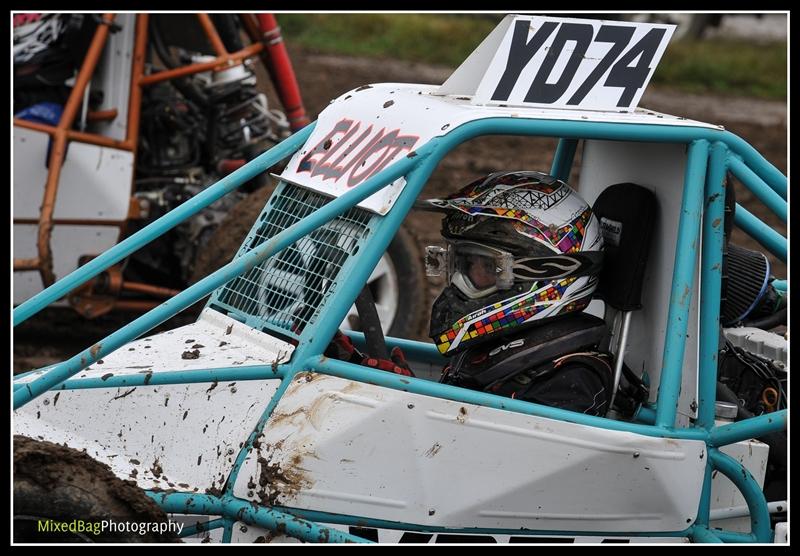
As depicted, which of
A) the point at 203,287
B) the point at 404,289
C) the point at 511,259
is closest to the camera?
the point at 203,287

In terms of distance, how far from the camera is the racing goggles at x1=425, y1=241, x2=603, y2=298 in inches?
132

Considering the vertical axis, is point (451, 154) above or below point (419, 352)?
above

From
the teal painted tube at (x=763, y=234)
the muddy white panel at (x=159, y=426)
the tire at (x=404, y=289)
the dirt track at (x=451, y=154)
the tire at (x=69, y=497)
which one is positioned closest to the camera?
the tire at (x=69, y=497)

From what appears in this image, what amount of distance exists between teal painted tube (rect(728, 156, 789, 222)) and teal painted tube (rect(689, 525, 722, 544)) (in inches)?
34.5

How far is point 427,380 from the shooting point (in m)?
3.44

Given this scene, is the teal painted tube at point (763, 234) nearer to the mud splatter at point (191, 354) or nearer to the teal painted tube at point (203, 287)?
the teal painted tube at point (203, 287)

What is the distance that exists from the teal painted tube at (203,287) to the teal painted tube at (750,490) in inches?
45.8

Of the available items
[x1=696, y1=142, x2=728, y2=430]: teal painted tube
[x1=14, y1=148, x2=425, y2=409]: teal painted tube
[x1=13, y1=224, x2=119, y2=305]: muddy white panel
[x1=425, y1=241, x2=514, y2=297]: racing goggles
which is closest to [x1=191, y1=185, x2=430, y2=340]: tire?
[x1=13, y1=224, x2=119, y2=305]: muddy white panel

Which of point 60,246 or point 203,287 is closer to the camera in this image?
point 203,287

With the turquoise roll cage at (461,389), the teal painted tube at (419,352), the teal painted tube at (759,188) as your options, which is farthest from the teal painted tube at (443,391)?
the teal painted tube at (419,352)

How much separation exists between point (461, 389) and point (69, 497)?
0.99 m

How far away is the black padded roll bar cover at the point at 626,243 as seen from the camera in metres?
3.54

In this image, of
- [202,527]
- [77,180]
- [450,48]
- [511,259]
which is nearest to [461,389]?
[511,259]

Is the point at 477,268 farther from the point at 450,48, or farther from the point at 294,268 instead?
the point at 450,48
